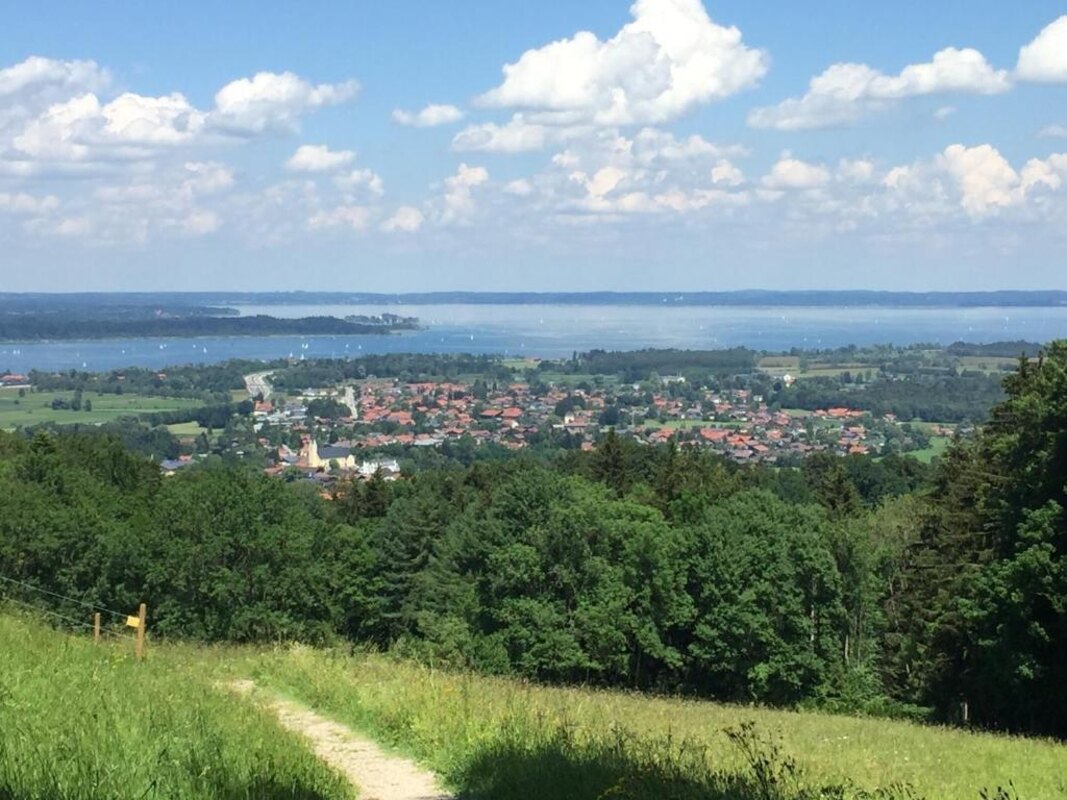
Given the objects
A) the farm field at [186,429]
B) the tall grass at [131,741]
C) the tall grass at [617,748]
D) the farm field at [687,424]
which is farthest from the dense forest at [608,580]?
the farm field at [687,424]

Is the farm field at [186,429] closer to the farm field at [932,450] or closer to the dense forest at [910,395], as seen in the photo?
the farm field at [932,450]

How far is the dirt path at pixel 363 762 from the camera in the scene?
8.89 meters

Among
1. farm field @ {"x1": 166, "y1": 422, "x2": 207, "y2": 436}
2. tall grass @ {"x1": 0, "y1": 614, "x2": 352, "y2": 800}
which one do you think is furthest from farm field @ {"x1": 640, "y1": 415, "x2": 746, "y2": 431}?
tall grass @ {"x1": 0, "y1": 614, "x2": 352, "y2": 800}

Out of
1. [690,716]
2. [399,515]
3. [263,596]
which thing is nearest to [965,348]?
[399,515]

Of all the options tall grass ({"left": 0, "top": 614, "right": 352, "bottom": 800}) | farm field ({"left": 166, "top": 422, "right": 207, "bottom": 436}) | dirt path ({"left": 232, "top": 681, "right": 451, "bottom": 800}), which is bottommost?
farm field ({"left": 166, "top": 422, "right": 207, "bottom": 436})

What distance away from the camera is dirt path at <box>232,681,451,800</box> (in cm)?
889

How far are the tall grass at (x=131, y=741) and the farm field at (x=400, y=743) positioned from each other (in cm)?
2

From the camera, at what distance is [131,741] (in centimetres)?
788

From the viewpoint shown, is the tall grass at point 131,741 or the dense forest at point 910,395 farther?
the dense forest at point 910,395

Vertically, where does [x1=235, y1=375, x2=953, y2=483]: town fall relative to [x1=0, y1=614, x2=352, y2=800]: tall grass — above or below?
below

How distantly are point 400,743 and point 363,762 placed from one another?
528 millimetres

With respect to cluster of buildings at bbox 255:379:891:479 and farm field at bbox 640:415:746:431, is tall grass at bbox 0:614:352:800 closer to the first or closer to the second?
cluster of buildings at bbox 255:379:891:479

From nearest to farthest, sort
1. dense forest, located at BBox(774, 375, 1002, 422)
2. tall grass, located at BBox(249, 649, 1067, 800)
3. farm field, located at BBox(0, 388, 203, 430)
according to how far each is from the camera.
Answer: tall grass, located at BBox(249, 649, 1067, 800)
farm field, located at BBox(0, 388, 203, 430)
dense forest, located at BBox(774, 375, 1002, 422)

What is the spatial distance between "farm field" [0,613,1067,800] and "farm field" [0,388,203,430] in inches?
4045
